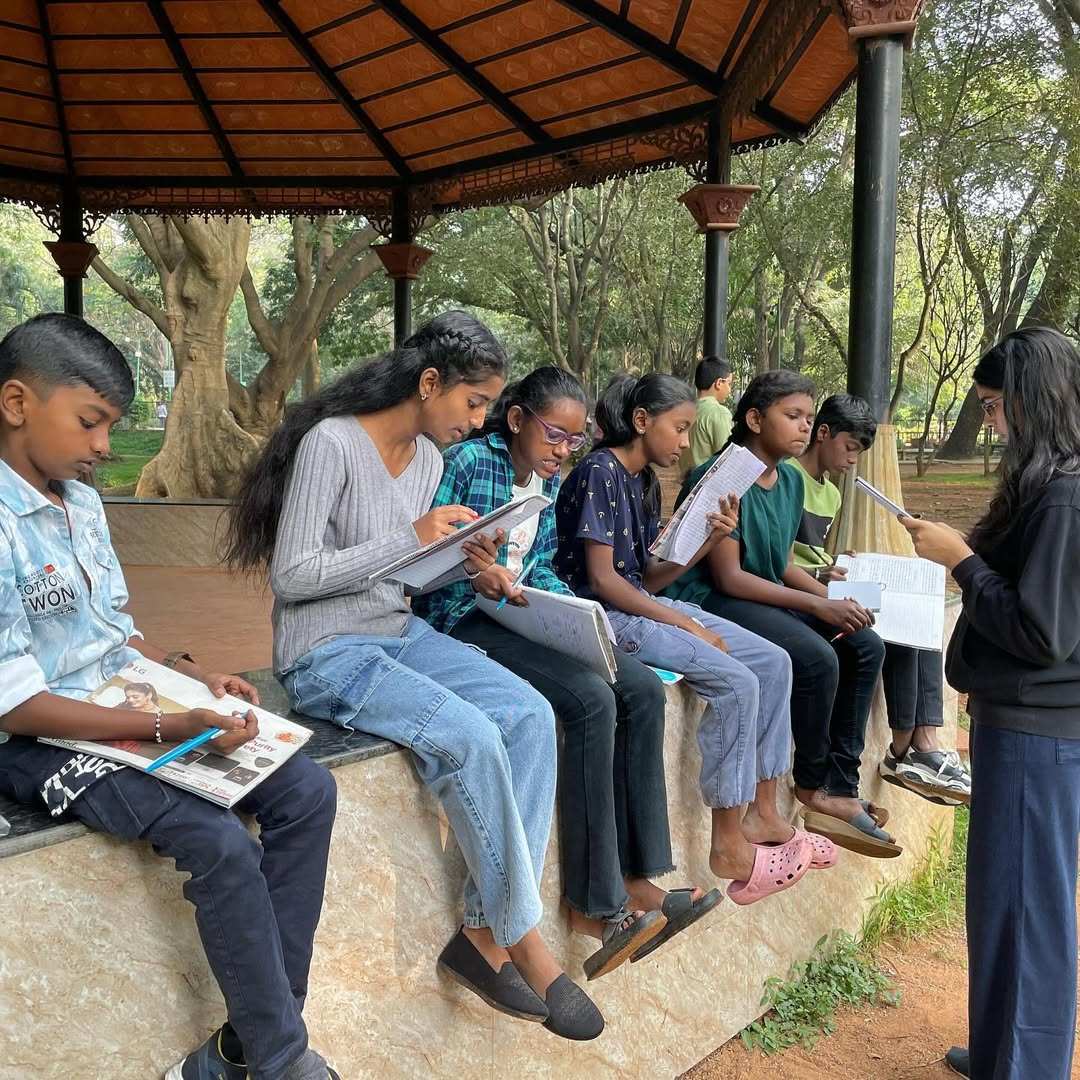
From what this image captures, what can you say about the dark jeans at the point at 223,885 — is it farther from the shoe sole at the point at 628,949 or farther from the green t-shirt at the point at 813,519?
the green t-shirt at the point at 813,519

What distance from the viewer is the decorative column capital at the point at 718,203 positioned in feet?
23.5

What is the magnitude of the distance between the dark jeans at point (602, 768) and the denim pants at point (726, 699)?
0.99 ft

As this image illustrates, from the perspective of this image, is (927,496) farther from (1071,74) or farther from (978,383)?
(978,383)

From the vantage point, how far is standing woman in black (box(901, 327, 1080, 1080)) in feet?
7.98

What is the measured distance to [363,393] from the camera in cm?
258

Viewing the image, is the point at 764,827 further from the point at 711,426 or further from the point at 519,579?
the point at 711,426

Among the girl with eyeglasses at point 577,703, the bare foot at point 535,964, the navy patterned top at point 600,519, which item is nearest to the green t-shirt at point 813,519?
the navy patterned top at point 600,519

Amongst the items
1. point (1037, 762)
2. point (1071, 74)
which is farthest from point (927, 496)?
point (1037, 762)

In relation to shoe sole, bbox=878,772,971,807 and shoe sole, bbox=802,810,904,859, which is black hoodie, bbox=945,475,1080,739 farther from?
shoe sole, bbox=878,772,971,807

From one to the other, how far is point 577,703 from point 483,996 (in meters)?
0.69

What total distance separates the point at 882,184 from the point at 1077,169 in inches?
431

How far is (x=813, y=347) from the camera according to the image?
25.8 m

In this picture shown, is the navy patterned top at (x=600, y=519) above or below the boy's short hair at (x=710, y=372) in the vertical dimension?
below

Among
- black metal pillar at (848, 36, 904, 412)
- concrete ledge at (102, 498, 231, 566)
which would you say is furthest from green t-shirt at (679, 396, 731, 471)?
concrete ledge at (102, 498, 231, 566)
